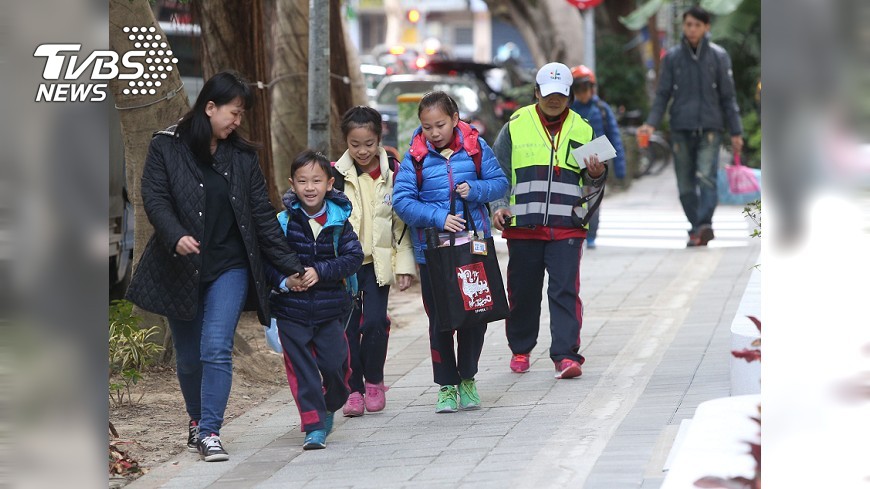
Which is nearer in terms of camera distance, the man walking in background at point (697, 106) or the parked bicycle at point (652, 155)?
the man walking in background at point (697, 106)

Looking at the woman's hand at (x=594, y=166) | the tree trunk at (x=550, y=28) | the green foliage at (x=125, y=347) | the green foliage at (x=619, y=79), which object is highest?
the tree trunk at (x=550, y=28)

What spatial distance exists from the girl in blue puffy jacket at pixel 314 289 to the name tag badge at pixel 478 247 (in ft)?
2.40

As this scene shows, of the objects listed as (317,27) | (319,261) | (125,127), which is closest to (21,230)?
(319,261)

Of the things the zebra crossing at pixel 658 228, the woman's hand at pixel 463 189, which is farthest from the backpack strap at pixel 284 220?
the zebra crossing at pixel 658 228

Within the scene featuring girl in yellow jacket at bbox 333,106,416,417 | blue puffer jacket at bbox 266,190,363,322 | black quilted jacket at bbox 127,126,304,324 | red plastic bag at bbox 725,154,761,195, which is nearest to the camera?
black quilted jacket at bbox 127,126,304,324

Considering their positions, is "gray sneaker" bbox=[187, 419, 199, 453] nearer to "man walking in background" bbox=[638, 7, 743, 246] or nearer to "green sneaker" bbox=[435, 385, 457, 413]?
"green sneaker" bbox=[435, 385, 457, 413]

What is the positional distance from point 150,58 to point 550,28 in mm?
17430

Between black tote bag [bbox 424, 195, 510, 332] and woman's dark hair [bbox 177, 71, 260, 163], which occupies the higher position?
woman's dark hair [bbox 177, 71, 260, 163]

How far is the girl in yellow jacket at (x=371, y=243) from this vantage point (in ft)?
24.1

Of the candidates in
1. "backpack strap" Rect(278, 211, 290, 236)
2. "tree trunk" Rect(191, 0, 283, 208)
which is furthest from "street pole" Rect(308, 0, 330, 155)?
"backpack strap" Rect(278, 211, 290, 236)

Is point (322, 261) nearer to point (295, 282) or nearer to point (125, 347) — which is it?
point (295, 282)

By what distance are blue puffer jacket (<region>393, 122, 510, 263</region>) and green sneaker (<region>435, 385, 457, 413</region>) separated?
0.66 meters

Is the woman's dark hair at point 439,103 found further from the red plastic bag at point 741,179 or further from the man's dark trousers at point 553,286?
the red plastic bag at point 741,179

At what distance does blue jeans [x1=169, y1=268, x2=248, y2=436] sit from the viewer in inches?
258
